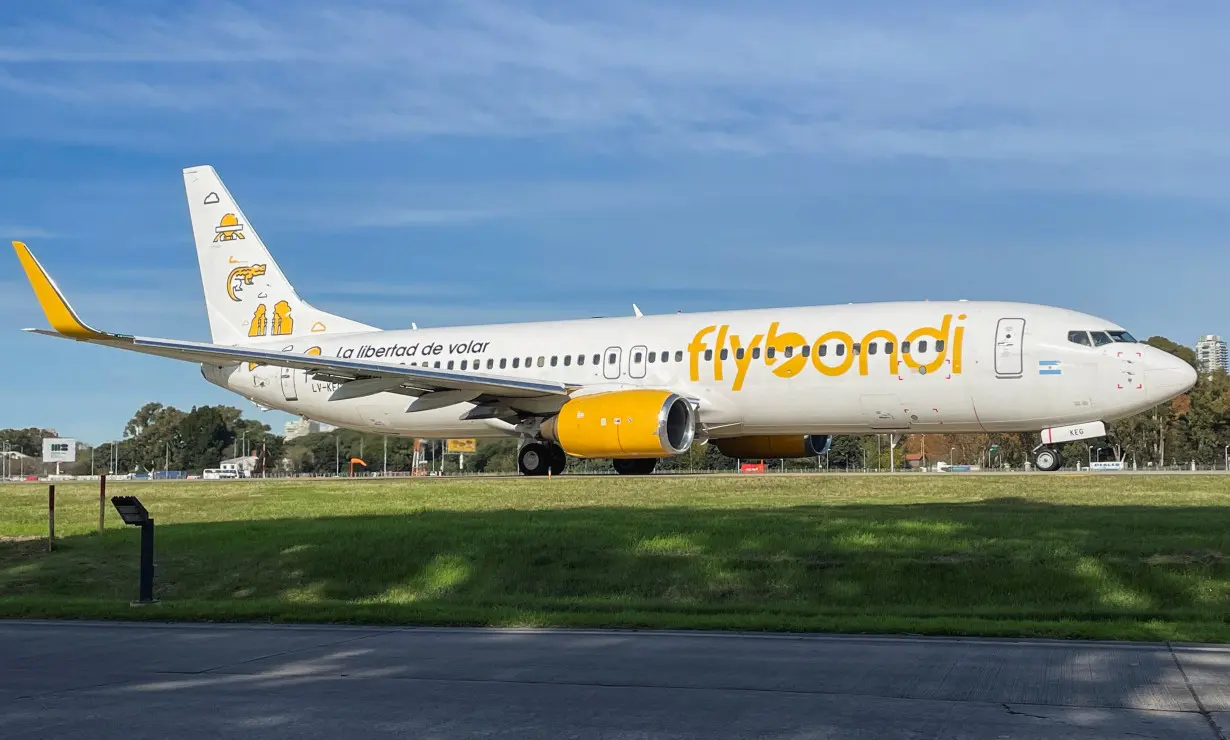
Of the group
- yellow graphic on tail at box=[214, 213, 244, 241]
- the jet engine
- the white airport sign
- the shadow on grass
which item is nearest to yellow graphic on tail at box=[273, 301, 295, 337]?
yellow graphic on tail at box=[214, 213, 244, 241]

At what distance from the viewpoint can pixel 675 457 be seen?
57.2 metres

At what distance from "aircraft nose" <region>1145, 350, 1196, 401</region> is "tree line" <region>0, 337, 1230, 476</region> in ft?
84.7

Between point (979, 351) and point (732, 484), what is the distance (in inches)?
242

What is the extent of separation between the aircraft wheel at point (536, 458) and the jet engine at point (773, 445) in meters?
4.25

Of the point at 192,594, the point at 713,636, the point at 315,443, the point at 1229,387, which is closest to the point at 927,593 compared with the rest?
the point at 713,636

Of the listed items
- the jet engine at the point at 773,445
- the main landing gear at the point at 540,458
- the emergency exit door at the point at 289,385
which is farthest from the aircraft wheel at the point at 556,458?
the emergency exit door at the point at 289,385

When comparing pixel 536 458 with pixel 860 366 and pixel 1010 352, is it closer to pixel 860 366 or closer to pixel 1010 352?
pixel 860 366

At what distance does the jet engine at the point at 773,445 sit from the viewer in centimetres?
3188

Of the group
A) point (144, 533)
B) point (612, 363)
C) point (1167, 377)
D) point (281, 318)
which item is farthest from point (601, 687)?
point (281, 318)

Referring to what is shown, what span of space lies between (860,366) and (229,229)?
21.5 metres

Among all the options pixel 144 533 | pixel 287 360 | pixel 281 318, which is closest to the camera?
pixel 144 533

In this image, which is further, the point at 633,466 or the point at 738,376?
the point at 633,466

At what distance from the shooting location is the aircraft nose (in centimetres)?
2473

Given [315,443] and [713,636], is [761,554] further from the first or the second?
[315,443]
